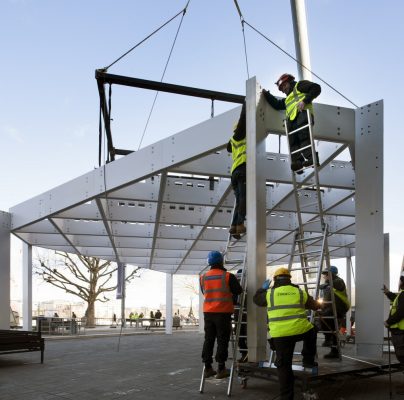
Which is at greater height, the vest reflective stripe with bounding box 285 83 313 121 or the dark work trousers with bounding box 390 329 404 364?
the vest reflective stripe with bounding box 285 83 313 121

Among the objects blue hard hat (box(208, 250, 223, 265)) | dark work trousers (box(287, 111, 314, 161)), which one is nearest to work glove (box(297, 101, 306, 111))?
dark work trousers (box(287, 111, 314, 161))

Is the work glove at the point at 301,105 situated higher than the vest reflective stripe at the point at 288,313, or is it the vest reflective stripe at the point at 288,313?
the work glove at the point at 301,105

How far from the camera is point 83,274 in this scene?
39.1 m

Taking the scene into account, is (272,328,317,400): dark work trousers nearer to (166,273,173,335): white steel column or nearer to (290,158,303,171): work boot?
(290,158,303,171): work boot

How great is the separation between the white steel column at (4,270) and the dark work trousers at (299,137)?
1125 centimetres

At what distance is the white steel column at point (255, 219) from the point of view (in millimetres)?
7305

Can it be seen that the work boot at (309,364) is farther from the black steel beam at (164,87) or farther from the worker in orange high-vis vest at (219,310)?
the black steel beam at (164,87)

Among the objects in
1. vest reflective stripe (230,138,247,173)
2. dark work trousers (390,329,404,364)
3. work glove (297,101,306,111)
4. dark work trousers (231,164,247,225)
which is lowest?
dark work trousers (390,329,404,364)

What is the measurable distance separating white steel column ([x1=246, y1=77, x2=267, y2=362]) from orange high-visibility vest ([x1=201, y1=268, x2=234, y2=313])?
1.97ft

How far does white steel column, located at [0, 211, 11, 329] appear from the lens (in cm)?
1523

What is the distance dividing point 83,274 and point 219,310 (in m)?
34.1

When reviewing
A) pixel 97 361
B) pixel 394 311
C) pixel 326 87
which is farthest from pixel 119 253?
pixel 394 311

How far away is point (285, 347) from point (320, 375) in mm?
616

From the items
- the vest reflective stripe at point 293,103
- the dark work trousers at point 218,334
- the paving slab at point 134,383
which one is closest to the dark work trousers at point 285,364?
the paving slab at point 134,383
